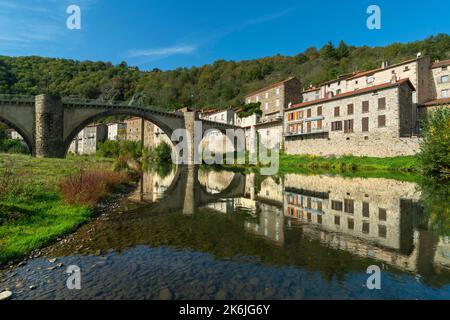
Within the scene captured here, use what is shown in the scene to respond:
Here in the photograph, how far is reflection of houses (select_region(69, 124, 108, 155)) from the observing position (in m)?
100

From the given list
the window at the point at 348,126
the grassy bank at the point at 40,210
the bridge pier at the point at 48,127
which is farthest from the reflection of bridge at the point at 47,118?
the window at the point at 348,126

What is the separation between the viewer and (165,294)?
5.68 m

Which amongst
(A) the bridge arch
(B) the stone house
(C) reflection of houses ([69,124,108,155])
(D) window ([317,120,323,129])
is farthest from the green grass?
(C) reflection of houses ([69,124,108,155])

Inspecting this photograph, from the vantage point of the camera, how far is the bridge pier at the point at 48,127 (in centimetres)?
3950

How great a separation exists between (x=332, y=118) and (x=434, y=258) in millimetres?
42315

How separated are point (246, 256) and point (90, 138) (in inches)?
4240

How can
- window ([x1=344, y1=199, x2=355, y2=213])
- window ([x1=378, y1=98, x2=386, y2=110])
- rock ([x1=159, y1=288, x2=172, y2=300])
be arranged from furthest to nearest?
window ([x1=378, y1=98, x2=386, y2=110]) < window ([x1=344, y1=199, x2=355, y2=213]) < rock ([x1=159, y1=288, x2=172, y2=300])

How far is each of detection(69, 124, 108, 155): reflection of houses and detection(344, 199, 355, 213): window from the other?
99.1 m

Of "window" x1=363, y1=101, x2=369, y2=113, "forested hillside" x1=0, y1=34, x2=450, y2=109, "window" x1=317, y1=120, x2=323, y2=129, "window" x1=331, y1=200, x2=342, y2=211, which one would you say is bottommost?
"window" x1=331, y1=200, x2=342, y2=211

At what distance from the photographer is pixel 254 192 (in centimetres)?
2062

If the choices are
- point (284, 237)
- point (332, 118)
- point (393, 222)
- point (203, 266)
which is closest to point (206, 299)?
point (203, 266)

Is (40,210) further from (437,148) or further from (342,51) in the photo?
(342,51)

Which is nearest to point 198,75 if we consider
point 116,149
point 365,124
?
point 116,149

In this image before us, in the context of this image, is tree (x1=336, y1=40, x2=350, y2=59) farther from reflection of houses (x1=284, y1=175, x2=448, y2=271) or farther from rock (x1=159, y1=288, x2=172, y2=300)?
rock (x1=159, y1=288, x2=172, y2=300)
